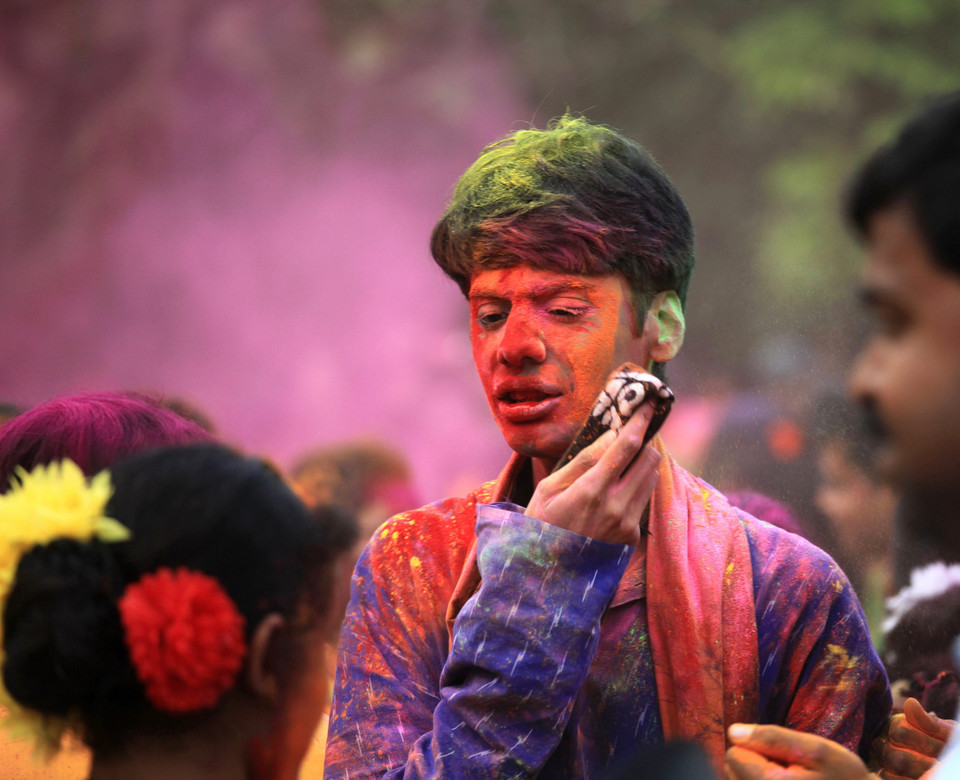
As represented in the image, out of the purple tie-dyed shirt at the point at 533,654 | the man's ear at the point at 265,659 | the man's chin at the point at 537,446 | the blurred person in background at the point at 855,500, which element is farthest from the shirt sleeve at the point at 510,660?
the blurred person in background at the point at 855,500

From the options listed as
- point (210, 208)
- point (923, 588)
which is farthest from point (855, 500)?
point (210, 208)

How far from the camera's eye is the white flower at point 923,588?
3.01 meters

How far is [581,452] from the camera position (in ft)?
6.81

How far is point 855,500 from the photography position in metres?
3.65

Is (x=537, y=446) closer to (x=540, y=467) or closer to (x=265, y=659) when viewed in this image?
(x=540, y=467)

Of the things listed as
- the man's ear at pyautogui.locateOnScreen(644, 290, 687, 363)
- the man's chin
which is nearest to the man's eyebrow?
the man's ear at pyautogui.locateOnScreen(644, 290, 687, 363)

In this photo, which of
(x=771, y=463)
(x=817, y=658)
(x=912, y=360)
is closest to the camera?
(x=912, y=360)

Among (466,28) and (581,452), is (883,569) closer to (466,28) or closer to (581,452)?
(581,452)

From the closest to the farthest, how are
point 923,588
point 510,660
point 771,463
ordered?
point 510,660, point 923,588, point 771,463

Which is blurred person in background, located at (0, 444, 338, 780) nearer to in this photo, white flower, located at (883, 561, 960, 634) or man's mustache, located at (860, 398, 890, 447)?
man's mustache, located at (860, 398, 890, 447)

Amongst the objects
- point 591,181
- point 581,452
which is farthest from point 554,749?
point 591,181

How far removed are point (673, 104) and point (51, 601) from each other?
951cm

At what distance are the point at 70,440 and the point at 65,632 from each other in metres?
0.85

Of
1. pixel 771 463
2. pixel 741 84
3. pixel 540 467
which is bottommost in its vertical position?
pixel 540 467
